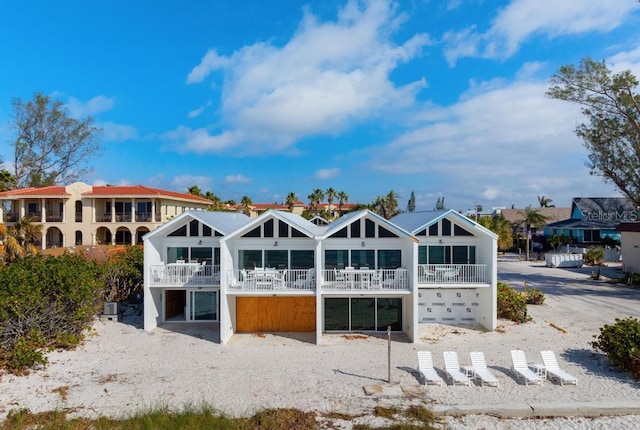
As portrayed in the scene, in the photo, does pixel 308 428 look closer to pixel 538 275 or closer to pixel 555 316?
pixel 555 316

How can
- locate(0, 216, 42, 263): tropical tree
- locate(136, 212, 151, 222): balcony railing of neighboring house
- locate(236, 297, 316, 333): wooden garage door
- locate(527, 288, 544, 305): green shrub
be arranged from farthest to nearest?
locate(136, 212, 151, 222): balcony railing of neighboring house < locate(527, 288, 544, 305): green shrub < locate(0, 216, 42, 263): tropical tree < locate(236, 297, 316, 333): wooden garage door

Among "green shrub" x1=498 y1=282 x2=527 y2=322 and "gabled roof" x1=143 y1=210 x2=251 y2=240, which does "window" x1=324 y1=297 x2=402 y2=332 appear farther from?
"gabled roof" x1=143 y1=210 x2=251 y2=240

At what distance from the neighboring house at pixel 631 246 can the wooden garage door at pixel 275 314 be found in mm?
29576

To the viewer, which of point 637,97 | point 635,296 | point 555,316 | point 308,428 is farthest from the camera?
point 637,97

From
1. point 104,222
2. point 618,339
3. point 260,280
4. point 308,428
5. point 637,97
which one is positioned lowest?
point 308,428

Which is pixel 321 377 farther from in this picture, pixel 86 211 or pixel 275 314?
pixel 86 211

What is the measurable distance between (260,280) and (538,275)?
27.9 metres

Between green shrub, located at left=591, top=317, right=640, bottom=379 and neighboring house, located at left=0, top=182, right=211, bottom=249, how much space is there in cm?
3514

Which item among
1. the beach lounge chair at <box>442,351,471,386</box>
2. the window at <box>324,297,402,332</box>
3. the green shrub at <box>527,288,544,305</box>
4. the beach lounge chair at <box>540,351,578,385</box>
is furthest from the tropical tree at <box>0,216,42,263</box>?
the green shrub at <box>527,288,544,305</box>

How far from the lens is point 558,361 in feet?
48.4

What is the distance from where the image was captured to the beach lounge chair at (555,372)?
41.8ft

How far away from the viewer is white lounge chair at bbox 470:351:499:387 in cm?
1270

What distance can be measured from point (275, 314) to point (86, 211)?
28.1 meters

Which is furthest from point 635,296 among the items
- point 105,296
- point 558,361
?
point 105,296
